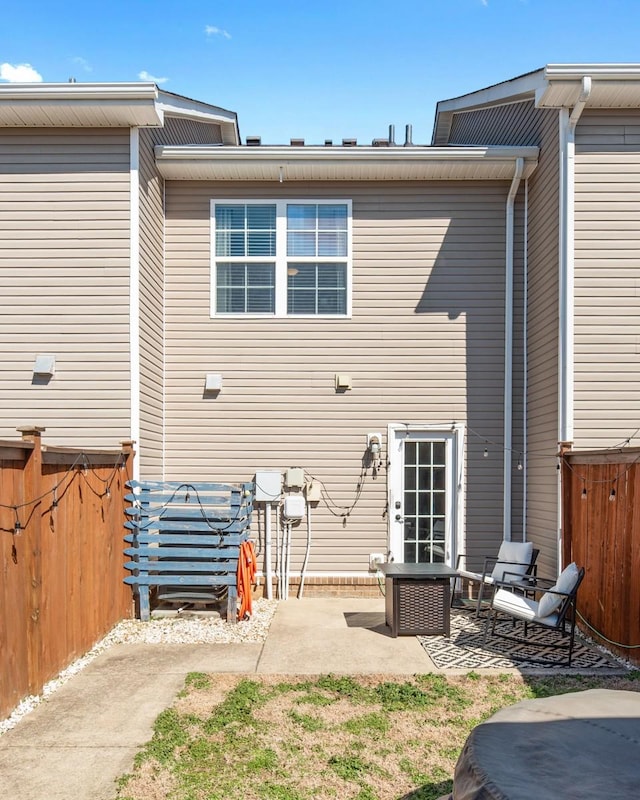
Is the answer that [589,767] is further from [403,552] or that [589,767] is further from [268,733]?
[403,552]

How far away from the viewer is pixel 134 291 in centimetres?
635

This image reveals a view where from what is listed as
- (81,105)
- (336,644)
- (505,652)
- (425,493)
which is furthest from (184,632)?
(81,105)

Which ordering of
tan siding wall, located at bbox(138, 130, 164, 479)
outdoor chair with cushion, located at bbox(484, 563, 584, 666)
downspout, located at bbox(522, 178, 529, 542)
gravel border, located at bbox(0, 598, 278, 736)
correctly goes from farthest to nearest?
downspout, located at bbox(522, 178, 529, 542) < tan siding wall, located at bbox(138, 130, 164, 479) < gravel border, located at bbox(0, 598, 278, 736) < outdoor chair with cushion, located at bbox(484, 563, 584, 666)

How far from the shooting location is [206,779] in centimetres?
310

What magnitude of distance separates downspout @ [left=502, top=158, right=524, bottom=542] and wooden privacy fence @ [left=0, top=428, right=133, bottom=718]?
413 cm

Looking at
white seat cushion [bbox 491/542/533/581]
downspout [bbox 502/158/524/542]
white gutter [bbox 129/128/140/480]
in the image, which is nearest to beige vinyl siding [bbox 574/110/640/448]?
downspout [bbox 502/158/524/542]

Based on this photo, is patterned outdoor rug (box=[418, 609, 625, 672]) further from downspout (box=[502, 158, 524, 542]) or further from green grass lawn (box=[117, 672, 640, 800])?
downspout (box=[502, 158, 524, 542])

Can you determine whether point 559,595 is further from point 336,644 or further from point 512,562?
point 336,644

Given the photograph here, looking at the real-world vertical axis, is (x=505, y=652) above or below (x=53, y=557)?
below

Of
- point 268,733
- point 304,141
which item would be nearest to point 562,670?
point 268,733

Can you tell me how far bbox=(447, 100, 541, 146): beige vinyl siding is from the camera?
7.24 m

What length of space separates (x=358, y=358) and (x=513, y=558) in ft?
8.87

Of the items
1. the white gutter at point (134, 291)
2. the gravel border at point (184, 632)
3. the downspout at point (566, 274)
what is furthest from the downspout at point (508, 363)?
the white gutter at point (134, 291)

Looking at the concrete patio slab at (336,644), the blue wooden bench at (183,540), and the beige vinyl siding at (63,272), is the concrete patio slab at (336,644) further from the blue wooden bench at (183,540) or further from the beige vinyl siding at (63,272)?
the beige vinyl siding at (63,272)
